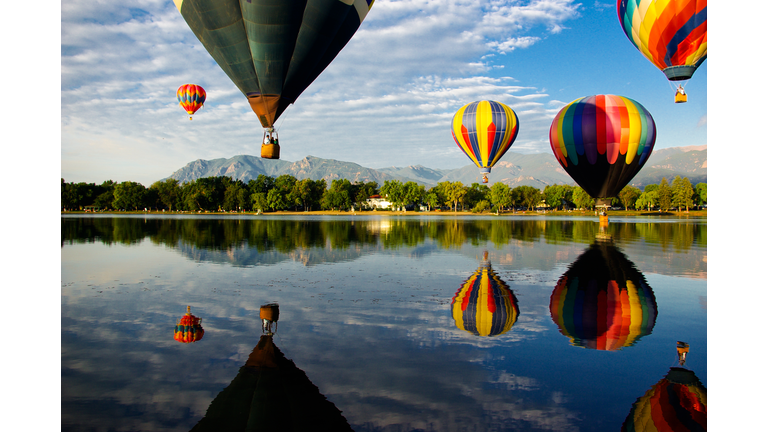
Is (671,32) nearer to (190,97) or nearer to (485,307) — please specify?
(485,307)

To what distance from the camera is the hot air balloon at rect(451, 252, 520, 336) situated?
7.35m

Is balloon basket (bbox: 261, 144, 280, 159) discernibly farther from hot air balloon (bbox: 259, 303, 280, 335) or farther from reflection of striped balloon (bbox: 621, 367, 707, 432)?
reflection of striped balloon (bbox: 621, 367, 707, 432)

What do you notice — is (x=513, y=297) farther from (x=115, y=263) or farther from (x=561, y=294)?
(x=115, y=263)

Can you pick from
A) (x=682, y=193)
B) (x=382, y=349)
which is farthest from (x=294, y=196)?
(x=382, y=349)

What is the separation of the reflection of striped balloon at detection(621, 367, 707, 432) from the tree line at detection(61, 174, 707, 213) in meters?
102

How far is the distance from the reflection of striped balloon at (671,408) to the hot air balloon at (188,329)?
19.7ft

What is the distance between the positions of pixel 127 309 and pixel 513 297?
8.11 meters

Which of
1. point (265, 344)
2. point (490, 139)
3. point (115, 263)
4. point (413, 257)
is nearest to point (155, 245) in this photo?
point (115, 263)

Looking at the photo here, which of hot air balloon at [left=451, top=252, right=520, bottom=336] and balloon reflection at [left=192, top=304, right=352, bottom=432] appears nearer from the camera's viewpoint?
balloon reflection at [left=192, top=304, right=352, bottom=432]

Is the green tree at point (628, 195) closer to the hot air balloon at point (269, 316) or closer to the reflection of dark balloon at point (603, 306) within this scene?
the reflection of dark balloon at point (603, 306)

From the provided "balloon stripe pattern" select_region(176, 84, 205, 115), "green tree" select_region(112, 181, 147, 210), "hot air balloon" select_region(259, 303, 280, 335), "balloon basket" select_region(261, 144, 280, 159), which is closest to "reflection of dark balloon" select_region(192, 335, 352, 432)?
"hot air balloon" select_region(259, 303, 280, 335)

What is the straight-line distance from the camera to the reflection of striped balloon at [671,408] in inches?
165

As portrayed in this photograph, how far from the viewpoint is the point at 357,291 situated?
33.1 ft

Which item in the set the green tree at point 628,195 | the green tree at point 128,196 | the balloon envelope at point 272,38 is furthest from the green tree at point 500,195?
the balloon envelope at point 272,38
